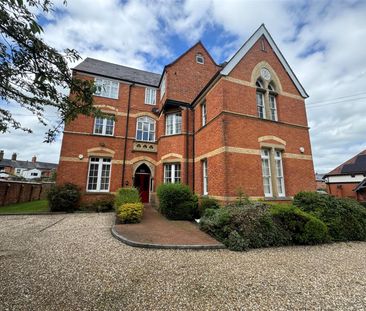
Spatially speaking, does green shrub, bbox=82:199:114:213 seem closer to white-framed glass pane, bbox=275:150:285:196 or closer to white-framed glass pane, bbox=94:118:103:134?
white-framed glass pane, bbox=94:118:103:134

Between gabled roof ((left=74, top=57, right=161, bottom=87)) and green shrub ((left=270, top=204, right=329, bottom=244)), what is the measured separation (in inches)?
621

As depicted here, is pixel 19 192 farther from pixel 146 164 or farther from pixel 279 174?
pixel 279 174

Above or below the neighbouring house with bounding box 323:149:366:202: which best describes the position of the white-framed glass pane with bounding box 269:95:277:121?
above

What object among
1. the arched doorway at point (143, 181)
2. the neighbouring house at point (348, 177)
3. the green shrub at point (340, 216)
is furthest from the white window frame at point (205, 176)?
the neighbouring house at point (348, 177)

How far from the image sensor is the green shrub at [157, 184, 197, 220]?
32.1 feet

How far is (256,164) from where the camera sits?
979 centimetres

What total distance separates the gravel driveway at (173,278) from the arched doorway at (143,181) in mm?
9867

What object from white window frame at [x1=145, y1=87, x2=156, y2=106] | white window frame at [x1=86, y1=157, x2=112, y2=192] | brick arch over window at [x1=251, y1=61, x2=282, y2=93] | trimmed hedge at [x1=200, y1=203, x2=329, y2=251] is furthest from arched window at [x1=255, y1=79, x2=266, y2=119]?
white window frame at [x1=86, y1=157, x2=112, y2=192]

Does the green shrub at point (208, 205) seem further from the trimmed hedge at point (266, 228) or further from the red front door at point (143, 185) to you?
→ the red front door at point (143, 185)

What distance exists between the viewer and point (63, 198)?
12.2 metres

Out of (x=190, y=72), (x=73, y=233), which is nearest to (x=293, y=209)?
(x=73, y=233)

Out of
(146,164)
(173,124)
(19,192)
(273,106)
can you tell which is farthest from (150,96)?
(19,192)

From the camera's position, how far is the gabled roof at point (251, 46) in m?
10.4

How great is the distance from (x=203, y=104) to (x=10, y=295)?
12.0 meters
